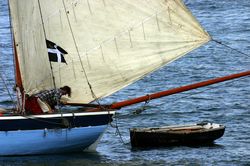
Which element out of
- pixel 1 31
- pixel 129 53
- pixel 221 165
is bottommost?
pixel 221 165

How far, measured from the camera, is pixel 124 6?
40781mm

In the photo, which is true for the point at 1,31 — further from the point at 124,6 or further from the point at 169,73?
the point at 124,6

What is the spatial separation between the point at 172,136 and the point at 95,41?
7028 millimetres

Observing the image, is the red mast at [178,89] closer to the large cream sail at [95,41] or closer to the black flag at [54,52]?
the large cream sail at [95,41]

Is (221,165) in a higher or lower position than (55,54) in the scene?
lower

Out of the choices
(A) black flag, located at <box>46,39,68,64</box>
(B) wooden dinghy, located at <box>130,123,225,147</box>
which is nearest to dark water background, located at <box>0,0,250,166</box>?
(B) wooden dinghy, located at <box>130,123,225,147</box>

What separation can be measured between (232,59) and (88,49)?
3341 cm

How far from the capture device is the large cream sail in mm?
40531

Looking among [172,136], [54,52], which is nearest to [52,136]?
[54,52]

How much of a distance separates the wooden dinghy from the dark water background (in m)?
0.43

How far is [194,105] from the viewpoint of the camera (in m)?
57.8

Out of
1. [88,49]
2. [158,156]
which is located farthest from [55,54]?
[158,156]

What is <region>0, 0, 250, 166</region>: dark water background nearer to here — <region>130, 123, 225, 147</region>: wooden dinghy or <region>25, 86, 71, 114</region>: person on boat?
<region>130, 123, 225, 147</region>: wooden dinghy

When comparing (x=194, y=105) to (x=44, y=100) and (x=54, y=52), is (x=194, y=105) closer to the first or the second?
(x=44, y=100)
